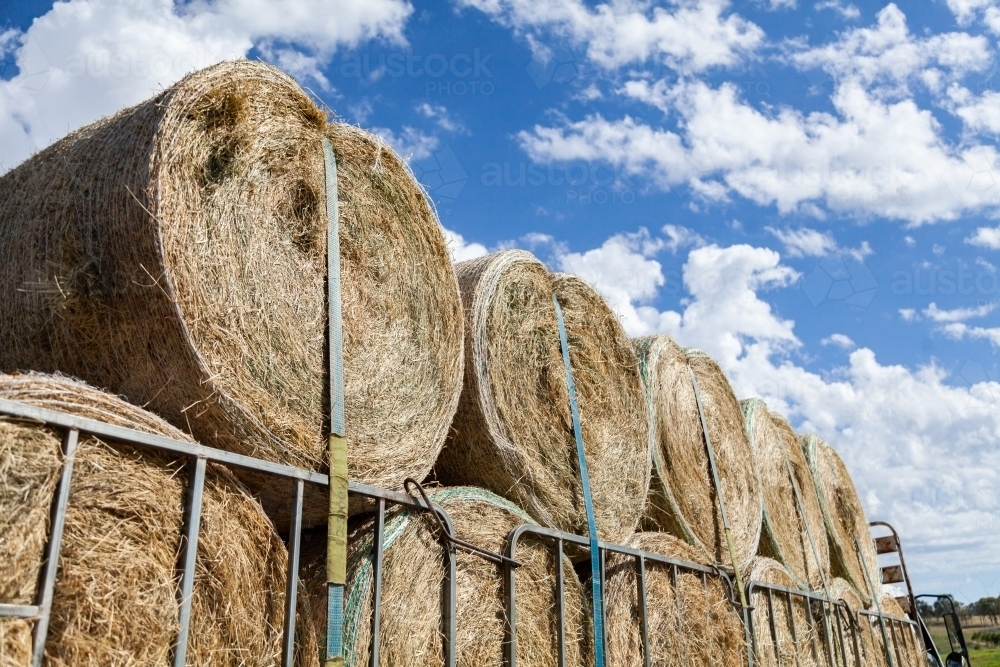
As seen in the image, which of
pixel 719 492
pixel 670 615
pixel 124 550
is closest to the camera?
pixel 124 550

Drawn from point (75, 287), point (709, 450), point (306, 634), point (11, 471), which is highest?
point (709, 450)

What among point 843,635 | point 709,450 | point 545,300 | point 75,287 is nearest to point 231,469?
point 75,287

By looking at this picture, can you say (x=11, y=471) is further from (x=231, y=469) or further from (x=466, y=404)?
(x=466, y=404)

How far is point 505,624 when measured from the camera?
12.4 ft

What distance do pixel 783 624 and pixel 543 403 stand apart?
3.17 metres

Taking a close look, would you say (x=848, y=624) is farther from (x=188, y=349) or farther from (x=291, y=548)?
(x=188, y=349)

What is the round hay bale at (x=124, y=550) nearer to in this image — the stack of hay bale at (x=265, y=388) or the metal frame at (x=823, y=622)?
the stack of hay bale at (x=265, y=388)

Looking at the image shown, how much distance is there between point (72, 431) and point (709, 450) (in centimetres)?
473

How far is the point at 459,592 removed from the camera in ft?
11.8

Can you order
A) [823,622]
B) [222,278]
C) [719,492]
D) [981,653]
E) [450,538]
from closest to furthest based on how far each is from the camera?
[222,278] → [450,538] → [719,492] → [823,622] → [981,653]

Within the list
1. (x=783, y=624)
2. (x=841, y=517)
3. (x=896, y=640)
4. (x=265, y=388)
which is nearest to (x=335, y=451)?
(x=265, y=388)

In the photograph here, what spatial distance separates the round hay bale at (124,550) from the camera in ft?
7.14

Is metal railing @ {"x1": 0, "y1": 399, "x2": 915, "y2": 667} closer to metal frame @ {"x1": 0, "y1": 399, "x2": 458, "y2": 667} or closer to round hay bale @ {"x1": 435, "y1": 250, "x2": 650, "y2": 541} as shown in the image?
metal frame @ {"x1": 0, "y1": 399, "x2": 458, "y2": 667}

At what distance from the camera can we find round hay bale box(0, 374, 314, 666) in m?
2.18
